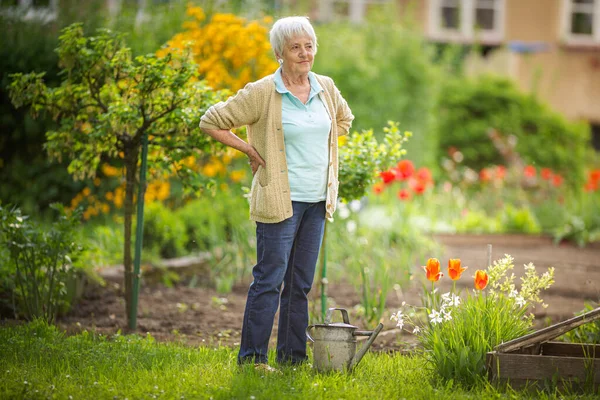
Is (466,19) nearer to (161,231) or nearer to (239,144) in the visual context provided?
(161,231)

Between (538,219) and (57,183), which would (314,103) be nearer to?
(57,183)

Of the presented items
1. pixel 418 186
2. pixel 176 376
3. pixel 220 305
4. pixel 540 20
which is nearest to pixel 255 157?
pixel 176 376

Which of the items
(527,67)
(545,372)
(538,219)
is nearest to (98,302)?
(545,372)

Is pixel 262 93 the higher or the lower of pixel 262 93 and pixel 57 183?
the higher

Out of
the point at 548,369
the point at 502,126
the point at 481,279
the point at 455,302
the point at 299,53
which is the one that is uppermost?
the point at 502,126

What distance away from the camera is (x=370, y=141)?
507 centimetres

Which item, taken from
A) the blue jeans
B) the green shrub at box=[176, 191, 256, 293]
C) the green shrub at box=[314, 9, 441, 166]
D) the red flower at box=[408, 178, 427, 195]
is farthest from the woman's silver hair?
the green shrub at box=[314, 9, 441, 166]

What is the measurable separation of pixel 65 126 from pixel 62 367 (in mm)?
1676

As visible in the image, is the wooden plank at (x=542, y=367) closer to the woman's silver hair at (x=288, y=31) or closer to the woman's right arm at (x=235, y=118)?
the woman's right arm at (x=235, y=118)

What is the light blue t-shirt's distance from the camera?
393cm

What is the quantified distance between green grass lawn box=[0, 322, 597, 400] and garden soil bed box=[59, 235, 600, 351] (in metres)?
0.56

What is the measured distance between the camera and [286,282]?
4.19 meters

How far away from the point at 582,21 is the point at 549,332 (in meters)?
16.1

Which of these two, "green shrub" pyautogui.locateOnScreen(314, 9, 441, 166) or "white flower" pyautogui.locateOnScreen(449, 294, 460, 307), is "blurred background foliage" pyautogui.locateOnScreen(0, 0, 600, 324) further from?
"white flower" pyautogui.locateOnScreen(449, 294, 460, 307)
